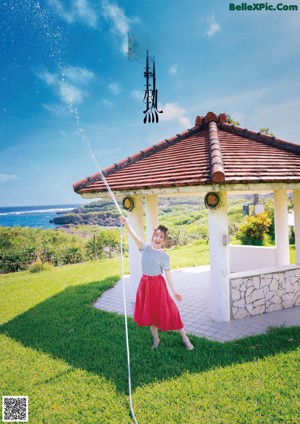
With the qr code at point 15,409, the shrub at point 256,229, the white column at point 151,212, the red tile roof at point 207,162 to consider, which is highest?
the red tile roof at point 207,162

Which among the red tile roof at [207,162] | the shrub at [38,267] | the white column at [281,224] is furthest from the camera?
the shrub at [38,267]

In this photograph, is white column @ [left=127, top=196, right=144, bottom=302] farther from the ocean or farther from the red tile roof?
the ocean

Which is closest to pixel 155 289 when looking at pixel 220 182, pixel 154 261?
pixel 154 261

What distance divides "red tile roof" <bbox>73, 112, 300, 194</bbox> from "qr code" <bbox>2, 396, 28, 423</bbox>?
13.5 feet

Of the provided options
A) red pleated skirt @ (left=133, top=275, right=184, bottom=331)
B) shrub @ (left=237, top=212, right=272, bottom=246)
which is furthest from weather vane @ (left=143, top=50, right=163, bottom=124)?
shrub @ (left=237, top=212, right=272, bottom=246)

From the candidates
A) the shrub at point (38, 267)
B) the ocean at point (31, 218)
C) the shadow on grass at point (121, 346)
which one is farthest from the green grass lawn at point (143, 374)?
the ocean at point (31, 218)

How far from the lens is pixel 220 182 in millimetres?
5328

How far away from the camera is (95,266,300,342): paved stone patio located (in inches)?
224

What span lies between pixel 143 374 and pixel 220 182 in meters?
3.25

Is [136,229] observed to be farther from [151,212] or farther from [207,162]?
[207,162]

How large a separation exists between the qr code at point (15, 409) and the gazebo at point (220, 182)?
3.83 meters

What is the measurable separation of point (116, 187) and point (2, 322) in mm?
4235

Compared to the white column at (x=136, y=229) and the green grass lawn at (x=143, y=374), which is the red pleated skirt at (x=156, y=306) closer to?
the green grass lawn at (x=143, y=374)

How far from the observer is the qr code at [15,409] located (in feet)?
12.3
